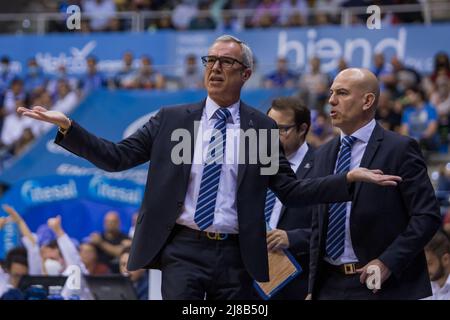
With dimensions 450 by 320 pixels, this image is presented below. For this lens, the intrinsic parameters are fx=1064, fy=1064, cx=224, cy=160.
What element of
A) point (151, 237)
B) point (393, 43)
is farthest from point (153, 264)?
point (393, 43)

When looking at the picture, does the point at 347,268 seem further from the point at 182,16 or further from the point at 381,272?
the point at 182,16

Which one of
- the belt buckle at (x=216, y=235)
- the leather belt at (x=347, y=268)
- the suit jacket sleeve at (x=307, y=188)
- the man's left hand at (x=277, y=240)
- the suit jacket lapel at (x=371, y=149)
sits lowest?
the leather belt at (x=347, y=268)

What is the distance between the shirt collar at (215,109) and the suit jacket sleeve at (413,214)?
0.98m

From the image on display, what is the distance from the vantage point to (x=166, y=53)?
19.1 m

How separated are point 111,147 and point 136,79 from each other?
11894 mm

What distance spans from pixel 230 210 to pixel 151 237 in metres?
0.45

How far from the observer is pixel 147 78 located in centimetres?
1750

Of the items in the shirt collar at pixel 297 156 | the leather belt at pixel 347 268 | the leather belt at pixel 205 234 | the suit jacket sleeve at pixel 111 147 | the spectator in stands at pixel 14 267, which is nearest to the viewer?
the suit jacket sleeve at pixel 111 147

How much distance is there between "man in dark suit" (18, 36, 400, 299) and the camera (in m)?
5.66

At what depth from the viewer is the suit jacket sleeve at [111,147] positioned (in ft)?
18.3

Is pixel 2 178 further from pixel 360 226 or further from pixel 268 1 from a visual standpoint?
pixel 360 226

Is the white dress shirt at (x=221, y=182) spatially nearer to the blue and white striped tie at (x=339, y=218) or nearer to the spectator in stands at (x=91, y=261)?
the blue and white striped tie at (x=339, y=218)

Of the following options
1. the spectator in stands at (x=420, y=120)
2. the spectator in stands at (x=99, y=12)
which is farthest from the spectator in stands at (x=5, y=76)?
the spectator in stands at (x=420, y=120)

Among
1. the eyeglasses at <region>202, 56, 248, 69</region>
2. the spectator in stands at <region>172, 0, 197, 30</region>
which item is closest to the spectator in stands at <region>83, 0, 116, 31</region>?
the spectator in stands at <region>172, 0, 197, 30</region>
